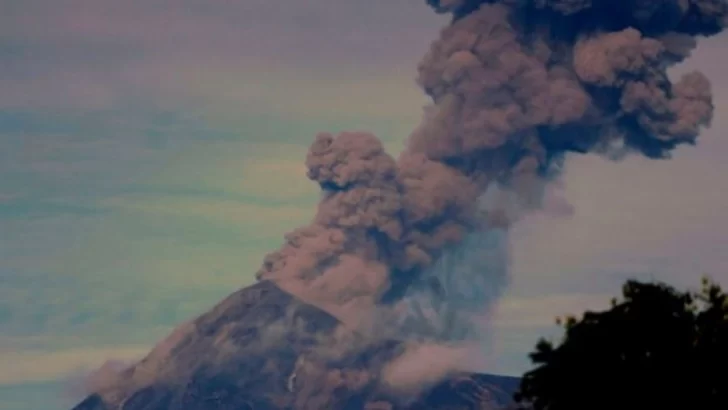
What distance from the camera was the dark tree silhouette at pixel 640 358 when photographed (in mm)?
60250

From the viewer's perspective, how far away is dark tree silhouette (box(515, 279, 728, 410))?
60.2 m

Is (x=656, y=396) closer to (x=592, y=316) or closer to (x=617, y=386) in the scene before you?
(x=617, y=386)

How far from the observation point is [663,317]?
63.8 meters

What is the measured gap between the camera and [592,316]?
6531 cm

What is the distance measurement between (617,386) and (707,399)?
3.34 meters

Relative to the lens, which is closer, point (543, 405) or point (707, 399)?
point (707, 399)

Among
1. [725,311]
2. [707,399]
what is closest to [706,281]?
[725,311]

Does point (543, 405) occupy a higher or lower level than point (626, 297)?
lower

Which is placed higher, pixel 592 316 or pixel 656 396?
pixel 592 316

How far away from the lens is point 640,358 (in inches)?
2464

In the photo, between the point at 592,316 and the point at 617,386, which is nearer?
the point at 617,386

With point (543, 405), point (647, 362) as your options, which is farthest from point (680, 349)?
point (543, 405)

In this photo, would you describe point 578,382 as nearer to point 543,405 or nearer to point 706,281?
point 543,405

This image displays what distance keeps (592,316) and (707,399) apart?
699 cm
